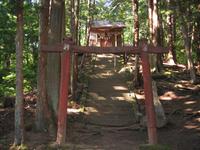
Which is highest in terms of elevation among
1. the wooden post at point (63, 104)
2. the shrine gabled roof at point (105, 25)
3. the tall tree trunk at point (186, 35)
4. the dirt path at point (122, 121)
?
the shrine gabled roof at point (105, 25)

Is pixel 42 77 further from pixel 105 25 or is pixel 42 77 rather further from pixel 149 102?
pixel 105 25

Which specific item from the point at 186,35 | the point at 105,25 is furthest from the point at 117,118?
the point at 105,25

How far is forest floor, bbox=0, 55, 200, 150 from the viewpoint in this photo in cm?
1443

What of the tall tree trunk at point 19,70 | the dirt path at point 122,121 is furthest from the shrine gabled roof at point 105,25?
the tall tree trunk at point 19,70

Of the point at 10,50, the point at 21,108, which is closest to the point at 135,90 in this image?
the point at 10,50

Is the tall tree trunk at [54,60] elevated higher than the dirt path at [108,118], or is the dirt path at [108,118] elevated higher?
the tall tree trunk at [54,60]

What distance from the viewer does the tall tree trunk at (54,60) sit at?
15.8 metres

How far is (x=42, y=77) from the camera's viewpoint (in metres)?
14.4

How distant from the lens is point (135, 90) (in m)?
23.2

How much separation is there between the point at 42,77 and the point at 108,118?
5.28 m

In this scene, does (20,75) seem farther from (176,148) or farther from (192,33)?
(192,33)

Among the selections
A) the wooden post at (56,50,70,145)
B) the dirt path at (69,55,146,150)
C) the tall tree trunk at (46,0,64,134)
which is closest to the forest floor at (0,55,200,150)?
the dirt path at (69,55,146,150)

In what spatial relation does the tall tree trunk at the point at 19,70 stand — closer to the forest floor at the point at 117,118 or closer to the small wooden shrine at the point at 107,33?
the forest floor at the point at 117,118

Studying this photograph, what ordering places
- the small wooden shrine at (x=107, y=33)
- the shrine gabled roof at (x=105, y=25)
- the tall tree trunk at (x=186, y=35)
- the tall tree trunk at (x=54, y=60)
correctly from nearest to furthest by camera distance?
the tall tree trunk at (x=54, y=60) → the tall tree trunk at (x=186, y=35) → the shrine gabled roof at (x=105, y=25) → the small wooden shrine at (x=107, y=33)
